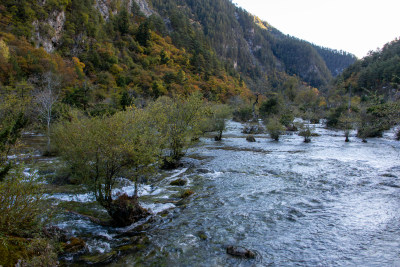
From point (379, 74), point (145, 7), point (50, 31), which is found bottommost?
point (50, 31)

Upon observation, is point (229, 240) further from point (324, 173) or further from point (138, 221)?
point (324, 173)

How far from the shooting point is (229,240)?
1148cm

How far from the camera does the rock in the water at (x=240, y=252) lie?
33.2ft

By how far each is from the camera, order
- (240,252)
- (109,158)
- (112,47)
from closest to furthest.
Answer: (240,252) → (109,158) → (112,47)

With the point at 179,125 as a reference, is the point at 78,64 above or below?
above

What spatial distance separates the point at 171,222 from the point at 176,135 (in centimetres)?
1225

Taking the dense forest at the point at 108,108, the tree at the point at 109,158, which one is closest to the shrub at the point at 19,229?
the dense forest at the point at 108,108

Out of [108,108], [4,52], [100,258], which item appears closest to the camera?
[100,258]

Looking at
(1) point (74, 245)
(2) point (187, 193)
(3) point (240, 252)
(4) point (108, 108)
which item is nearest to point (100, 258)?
(1) point (74, 245)

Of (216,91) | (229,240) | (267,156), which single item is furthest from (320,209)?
(216,91)

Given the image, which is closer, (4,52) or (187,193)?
(187,193)

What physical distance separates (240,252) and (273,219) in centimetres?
438

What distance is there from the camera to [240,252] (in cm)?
1023

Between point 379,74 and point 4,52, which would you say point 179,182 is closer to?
point 4,52
